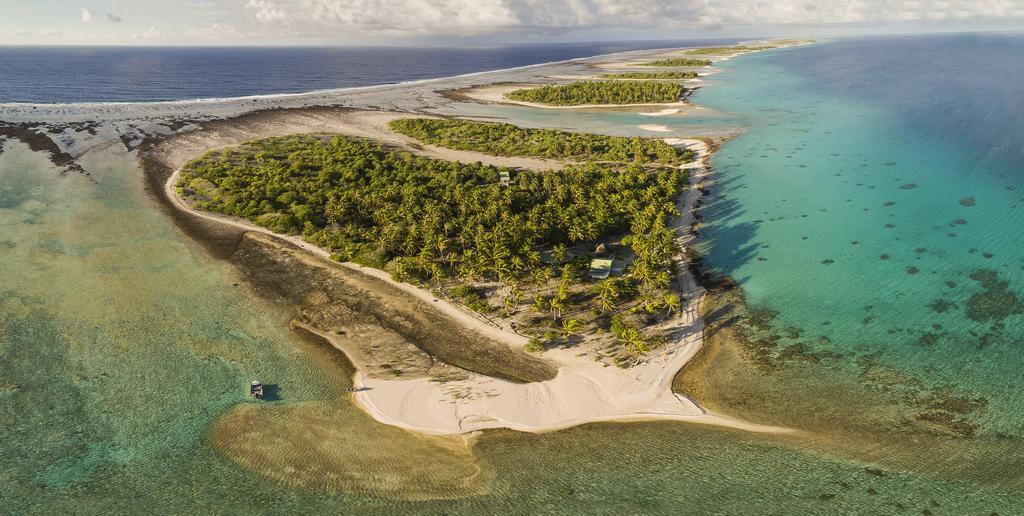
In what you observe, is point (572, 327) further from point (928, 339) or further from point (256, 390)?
point (928, 339)

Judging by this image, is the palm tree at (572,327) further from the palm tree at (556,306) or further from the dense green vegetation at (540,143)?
the dense green vegetation at (540,143)

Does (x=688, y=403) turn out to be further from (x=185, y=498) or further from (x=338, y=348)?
(x=185, y=498)

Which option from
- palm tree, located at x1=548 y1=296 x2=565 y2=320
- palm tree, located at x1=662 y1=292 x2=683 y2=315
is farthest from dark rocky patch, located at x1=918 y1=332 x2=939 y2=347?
palm tree, located at x1=548 y1=296 x2=565 y2=320

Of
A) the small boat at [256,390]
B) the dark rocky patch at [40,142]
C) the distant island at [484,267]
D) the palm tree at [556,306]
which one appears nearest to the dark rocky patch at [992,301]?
the distant island at [484,267]

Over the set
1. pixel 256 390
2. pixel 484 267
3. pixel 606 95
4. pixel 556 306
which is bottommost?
pixel 256 390

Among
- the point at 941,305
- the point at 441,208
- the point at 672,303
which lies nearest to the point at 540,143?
the point at 441,208

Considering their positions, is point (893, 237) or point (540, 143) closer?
point (893, 237)

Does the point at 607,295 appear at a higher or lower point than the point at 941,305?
higher

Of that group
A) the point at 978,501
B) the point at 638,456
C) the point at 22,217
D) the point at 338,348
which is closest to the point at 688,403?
the point at 638,456
